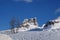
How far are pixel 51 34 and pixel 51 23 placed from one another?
3520cm

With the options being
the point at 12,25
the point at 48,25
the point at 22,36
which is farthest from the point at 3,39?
the point at 48,25

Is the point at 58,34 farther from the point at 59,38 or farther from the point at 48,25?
the point at 48,25

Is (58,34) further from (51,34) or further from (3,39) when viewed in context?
(3,39)

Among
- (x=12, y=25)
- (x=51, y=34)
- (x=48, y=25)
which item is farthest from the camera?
(x=48, y=25)

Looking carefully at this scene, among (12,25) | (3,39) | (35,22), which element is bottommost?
(3,39)

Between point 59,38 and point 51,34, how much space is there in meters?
1.79

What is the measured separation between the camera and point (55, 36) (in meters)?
28.7

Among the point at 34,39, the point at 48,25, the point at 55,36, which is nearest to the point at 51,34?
the point at 55,36

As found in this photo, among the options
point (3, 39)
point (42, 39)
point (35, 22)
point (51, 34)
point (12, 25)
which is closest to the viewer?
point (3, 39)

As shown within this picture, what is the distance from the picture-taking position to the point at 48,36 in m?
28.4

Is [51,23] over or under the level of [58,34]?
over

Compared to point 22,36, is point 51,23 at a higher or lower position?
higher

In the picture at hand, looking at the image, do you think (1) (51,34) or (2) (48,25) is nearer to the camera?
(1) (51,34)

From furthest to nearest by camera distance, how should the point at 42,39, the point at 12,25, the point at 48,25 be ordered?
the point at 48,25, the point at 12,25, the point at 42,39
